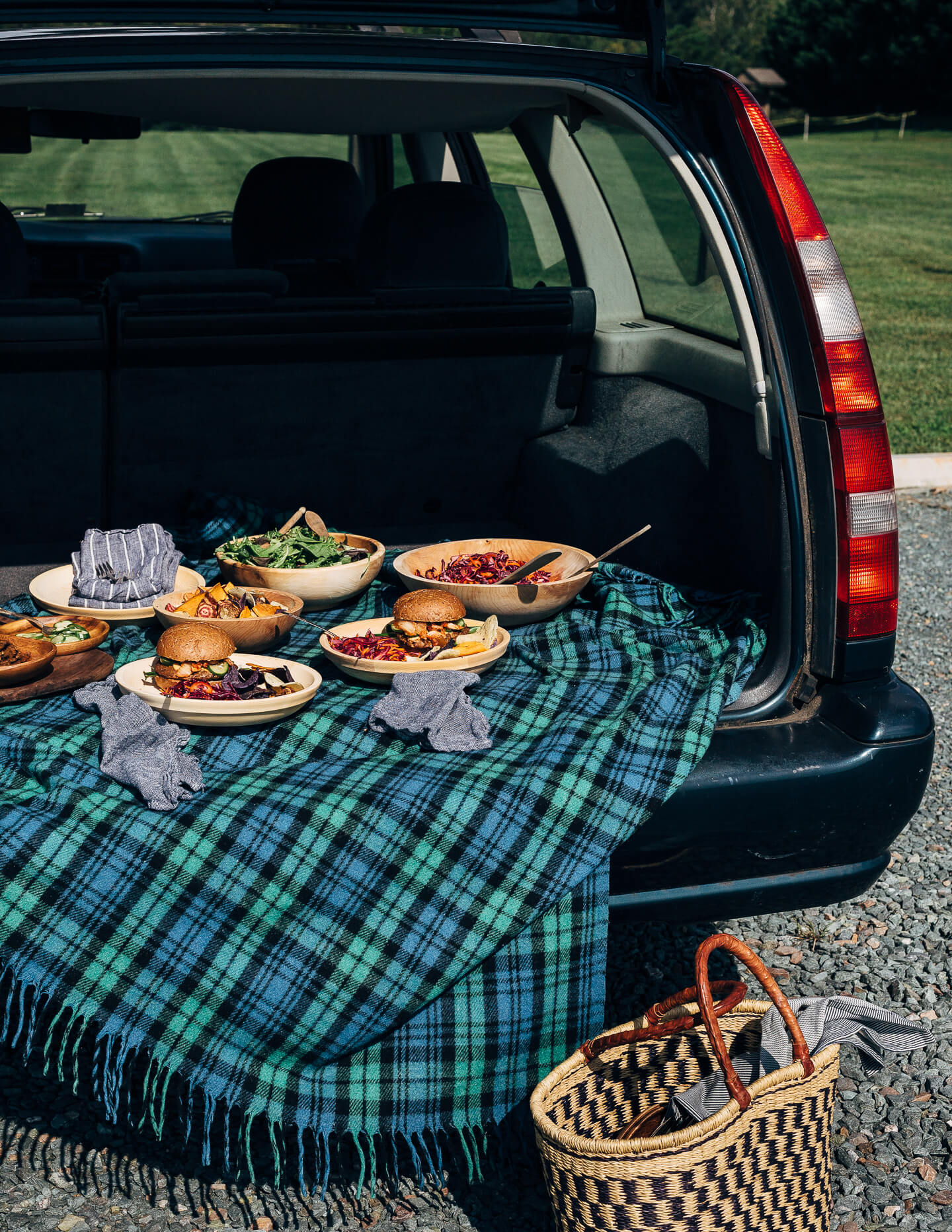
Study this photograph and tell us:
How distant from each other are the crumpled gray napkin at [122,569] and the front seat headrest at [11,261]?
0.88 meters

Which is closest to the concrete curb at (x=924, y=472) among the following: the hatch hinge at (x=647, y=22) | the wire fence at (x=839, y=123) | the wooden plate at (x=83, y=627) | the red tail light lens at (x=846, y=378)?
the hatch hinge at (x=647, y=22)

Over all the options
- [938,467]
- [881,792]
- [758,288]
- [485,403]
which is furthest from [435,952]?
[938,467]

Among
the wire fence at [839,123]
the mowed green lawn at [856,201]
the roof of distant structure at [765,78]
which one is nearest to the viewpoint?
the mowed green lawn at [856,201]

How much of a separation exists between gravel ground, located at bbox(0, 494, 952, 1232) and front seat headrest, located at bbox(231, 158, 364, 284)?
245cm

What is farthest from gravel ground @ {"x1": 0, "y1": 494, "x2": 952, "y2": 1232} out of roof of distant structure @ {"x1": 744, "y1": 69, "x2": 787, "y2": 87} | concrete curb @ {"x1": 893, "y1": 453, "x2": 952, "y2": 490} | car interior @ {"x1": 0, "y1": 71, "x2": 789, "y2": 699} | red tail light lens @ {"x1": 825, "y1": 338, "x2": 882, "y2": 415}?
roof of distant structure @ {"x1": 744, "y1": 69, "x2": 787, "y2": 87}

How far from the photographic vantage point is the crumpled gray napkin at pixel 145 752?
1.85m

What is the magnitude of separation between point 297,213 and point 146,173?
14143 millimetres

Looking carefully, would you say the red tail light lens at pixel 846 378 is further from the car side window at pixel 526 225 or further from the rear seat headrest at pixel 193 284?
the car side window at pixel 526 225

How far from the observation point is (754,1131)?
1.66m

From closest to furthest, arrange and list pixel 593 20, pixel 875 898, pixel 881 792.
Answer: pixel 881 792
pixel 593 20
pixel 875 898

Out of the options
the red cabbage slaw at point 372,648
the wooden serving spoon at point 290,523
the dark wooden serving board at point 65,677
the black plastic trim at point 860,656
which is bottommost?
the dark wooden serving board at point 65,677

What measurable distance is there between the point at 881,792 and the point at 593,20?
138 cm

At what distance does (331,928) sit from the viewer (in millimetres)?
1793

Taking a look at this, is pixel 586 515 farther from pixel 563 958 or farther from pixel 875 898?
pixel 563 958
